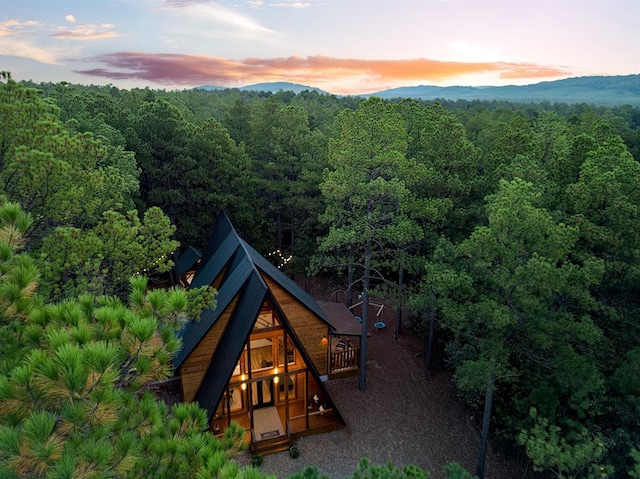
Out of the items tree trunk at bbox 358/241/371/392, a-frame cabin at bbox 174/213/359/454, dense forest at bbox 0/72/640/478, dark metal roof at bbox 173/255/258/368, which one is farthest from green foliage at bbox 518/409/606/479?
dark metal roof at bbox 173/255/258/368

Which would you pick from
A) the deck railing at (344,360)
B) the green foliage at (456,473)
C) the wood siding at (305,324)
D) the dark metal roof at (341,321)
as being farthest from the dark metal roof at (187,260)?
the green foliage at (456,473)

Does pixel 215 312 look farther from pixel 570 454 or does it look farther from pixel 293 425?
pixel 570 454

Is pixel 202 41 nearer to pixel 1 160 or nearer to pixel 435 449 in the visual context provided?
pixel 1 160

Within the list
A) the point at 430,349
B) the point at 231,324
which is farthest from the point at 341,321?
the point at 231,324

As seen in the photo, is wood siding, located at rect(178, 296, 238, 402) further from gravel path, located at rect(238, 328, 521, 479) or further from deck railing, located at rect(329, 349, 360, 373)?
deck railing, located at rect(329, 349, 360, 373)

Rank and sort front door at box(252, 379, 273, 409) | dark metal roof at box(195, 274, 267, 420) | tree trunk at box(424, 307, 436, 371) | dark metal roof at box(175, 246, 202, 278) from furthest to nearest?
dark metal roof at box(175, 246, 202, 278)
tree trunk at box(424, 307, 436, 371)
front door at box(252, 379, 273, 409)
dark metal roof at box(195, 274, 267, 420)

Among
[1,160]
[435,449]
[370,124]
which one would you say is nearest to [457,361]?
[435,449]
